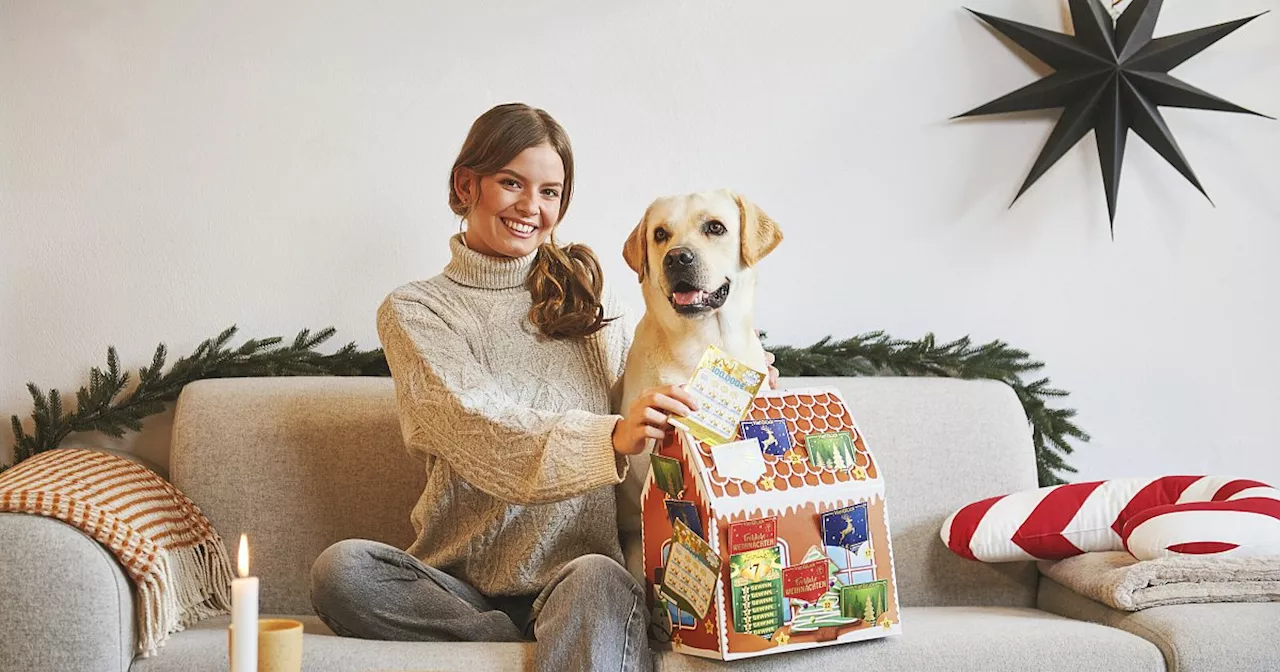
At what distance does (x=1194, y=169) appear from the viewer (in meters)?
2.72

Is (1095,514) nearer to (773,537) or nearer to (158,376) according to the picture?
(773,537)

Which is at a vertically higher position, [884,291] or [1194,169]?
[1194,169]

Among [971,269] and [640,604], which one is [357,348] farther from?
[971,269]

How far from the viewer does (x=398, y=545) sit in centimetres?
218

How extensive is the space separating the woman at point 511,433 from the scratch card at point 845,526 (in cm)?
26

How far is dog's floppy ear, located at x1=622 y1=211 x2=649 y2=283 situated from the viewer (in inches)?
73.8

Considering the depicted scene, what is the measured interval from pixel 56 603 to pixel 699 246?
1106mm

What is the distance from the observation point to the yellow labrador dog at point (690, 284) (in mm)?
1776

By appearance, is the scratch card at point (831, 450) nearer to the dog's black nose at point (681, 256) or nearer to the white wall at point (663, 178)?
the dog's black nose at point (681, 256)

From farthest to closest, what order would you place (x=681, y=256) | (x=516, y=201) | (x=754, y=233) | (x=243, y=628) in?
(x=516, y=201), (x=754, y=233), (x=681, y=256), (x=243, y=628)

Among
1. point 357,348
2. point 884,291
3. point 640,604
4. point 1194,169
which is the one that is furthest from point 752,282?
point 1194,169

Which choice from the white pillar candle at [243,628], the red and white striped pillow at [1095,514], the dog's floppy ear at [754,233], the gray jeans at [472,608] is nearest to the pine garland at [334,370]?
the red and white striped pillow at [1095,514]

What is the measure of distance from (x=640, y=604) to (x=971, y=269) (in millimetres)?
1433

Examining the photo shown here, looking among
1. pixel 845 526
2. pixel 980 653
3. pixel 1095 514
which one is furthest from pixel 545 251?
pixel 1095 514
